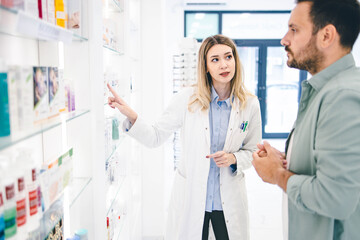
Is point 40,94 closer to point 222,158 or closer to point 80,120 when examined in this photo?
point 80,120

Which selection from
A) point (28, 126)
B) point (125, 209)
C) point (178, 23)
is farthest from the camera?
point (178, 23)

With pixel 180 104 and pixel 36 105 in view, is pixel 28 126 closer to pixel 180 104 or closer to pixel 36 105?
pixel 36 105

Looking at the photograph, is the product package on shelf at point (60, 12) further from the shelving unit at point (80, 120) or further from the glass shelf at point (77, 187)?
the glass shelf at point (77, 187)

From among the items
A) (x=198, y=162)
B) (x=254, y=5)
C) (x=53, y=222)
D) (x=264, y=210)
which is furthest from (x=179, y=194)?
(x=254, y=5)

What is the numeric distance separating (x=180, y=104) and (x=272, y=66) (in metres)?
7.71

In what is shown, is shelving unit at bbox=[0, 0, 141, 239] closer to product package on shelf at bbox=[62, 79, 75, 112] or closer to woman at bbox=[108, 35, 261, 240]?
product package on shelf at bbox=[62, 79, 75, 112]

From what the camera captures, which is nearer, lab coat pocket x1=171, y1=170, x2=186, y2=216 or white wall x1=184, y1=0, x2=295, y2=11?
lab coat pocket x1=171, y1=170, x2=186, y2=216

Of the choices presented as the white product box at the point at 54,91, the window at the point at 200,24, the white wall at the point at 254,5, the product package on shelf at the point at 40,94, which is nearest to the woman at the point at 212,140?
the white product box at the point at 54,91

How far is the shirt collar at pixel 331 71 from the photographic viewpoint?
1288 mm

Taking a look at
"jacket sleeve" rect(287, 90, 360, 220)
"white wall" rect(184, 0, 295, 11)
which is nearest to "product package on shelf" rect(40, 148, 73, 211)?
"jacket sleeve" rect(287, 90, 360, 220)

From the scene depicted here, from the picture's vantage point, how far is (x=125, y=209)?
266 cm

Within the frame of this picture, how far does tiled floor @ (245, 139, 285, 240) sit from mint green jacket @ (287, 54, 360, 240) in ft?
8.24

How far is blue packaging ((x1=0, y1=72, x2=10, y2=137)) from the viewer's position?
2.79 feet

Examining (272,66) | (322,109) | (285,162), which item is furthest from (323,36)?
(272,66)
